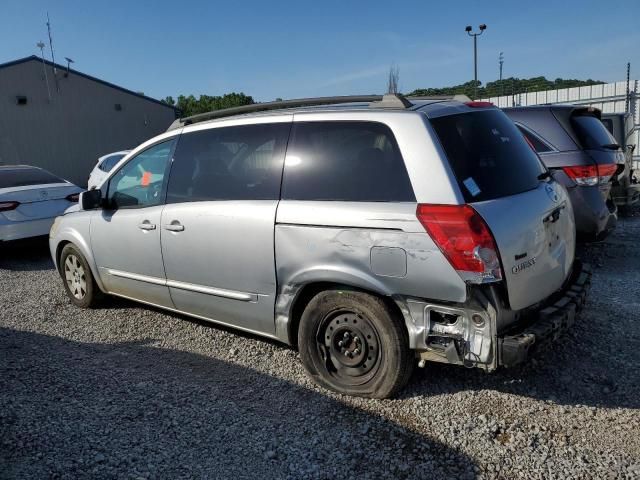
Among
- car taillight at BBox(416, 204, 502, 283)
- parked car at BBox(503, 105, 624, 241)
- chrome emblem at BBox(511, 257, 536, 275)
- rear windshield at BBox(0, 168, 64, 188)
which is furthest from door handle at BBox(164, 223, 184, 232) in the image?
rear windshield at BBox(0, 168, 64, 188)

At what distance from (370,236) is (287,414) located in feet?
4.06

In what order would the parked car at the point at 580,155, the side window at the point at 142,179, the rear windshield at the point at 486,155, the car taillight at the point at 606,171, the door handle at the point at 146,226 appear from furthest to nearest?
the car taillight at the point at 606,171 < the parked car at the point at 580,155 < the side window at the point at 142,179 < the door handle at the point at 146,226 < the rear windshield at the point at 486,155

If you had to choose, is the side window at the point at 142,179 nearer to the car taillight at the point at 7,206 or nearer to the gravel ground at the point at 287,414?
the gravel ground at the point at 287,414

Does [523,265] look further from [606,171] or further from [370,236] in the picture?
[606,171]

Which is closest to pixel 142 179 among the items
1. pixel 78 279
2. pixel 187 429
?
pixel 78 279

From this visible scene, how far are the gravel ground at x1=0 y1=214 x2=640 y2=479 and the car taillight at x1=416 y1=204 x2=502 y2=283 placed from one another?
0.93 m

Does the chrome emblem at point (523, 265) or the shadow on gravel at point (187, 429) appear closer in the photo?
the shadow on gravel at point (187, 429)

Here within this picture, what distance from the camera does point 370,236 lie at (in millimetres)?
3057

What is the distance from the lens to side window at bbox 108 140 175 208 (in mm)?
4406

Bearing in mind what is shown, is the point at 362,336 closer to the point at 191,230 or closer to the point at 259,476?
the point at 259,476

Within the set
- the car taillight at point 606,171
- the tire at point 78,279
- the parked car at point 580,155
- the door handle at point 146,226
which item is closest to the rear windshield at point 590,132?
the parked car at point 580,155

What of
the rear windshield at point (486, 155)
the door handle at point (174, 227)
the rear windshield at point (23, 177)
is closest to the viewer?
the rear windshield at point (486, 155)

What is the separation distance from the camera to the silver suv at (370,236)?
113 inches

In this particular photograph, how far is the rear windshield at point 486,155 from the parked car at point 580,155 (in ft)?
5.51
